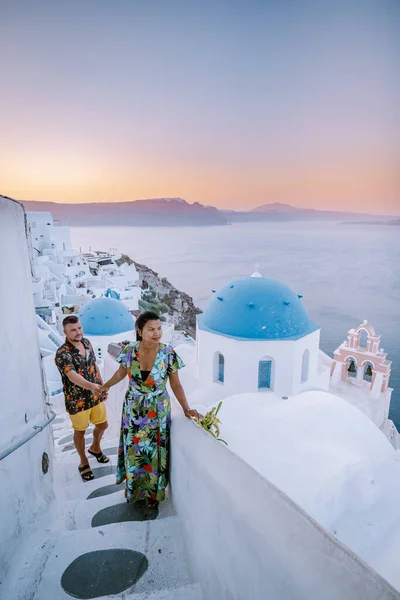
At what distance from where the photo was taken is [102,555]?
7.45 ft

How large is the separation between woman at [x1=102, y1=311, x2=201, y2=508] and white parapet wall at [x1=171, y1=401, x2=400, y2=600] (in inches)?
10.4

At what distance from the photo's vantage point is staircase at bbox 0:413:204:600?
2.03 meters

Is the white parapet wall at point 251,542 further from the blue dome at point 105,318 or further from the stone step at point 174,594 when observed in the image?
the blue dome at point 105,318

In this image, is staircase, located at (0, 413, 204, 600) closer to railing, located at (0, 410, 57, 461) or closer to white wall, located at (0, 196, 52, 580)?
white wall, located at (0, 196, 52, 580)

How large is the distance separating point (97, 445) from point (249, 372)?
16.6ft

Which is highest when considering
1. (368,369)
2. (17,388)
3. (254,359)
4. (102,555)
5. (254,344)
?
(17,388)

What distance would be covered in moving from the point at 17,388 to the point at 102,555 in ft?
3.88

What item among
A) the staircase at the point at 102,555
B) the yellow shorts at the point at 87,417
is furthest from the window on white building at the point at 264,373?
the staircase at the point at 102,555

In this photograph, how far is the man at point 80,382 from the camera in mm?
2986

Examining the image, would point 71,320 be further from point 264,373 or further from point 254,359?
point 264,373

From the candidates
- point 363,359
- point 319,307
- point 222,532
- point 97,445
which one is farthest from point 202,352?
point 319,307

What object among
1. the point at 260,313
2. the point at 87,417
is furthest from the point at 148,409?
the point at 260,313

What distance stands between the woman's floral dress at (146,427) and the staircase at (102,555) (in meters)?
0.21

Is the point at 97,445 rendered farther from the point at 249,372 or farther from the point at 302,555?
the point at 249,372
